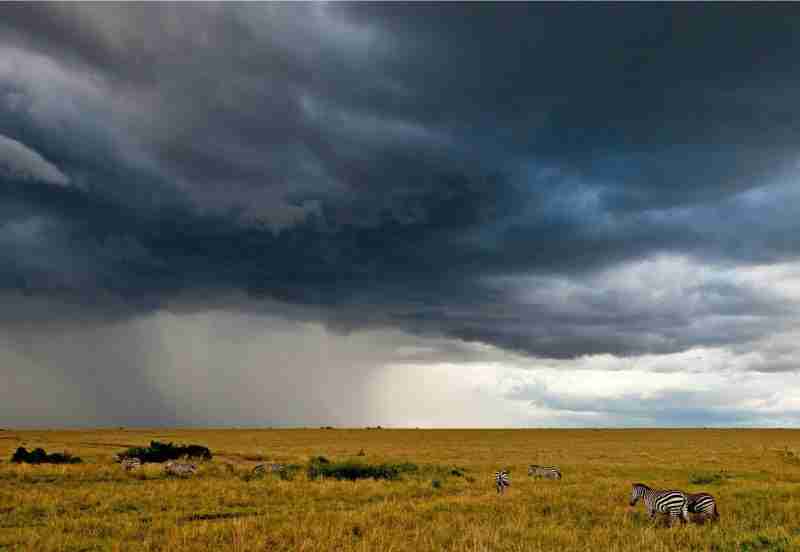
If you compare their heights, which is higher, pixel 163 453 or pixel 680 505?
pixel 680 505

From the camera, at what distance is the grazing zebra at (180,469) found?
31.9m

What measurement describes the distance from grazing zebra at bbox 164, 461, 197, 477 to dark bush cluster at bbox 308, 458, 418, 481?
595 centimetres

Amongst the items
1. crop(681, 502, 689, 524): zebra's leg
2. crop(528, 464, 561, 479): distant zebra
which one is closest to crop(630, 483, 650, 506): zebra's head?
crop(681, 502, 689, 524): zebra's leg

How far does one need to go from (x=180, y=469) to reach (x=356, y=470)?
353 inches

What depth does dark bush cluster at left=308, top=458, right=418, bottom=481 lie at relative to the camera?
33.2 metres

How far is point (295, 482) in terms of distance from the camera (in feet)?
94.7

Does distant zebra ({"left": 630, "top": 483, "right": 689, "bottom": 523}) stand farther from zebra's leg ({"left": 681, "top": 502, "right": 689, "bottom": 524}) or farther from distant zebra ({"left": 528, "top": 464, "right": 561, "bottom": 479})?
distant zebra ({"left": 528, "top": 464, "right": 561, "bottom": 479})

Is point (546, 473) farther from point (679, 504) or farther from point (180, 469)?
point (180, 469)

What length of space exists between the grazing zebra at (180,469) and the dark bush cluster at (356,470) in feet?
19.5

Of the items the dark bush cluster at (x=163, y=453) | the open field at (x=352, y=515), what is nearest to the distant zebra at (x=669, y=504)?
the open field at (x=352, y=515)

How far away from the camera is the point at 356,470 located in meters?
34.3

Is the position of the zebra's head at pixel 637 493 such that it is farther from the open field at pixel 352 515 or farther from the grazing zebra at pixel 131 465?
the grazing zebra at pixel 131 465

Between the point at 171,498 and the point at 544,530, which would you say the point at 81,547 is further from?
the point at 544,530

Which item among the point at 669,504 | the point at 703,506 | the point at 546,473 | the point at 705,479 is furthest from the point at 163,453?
Answer: the point at 703,506
